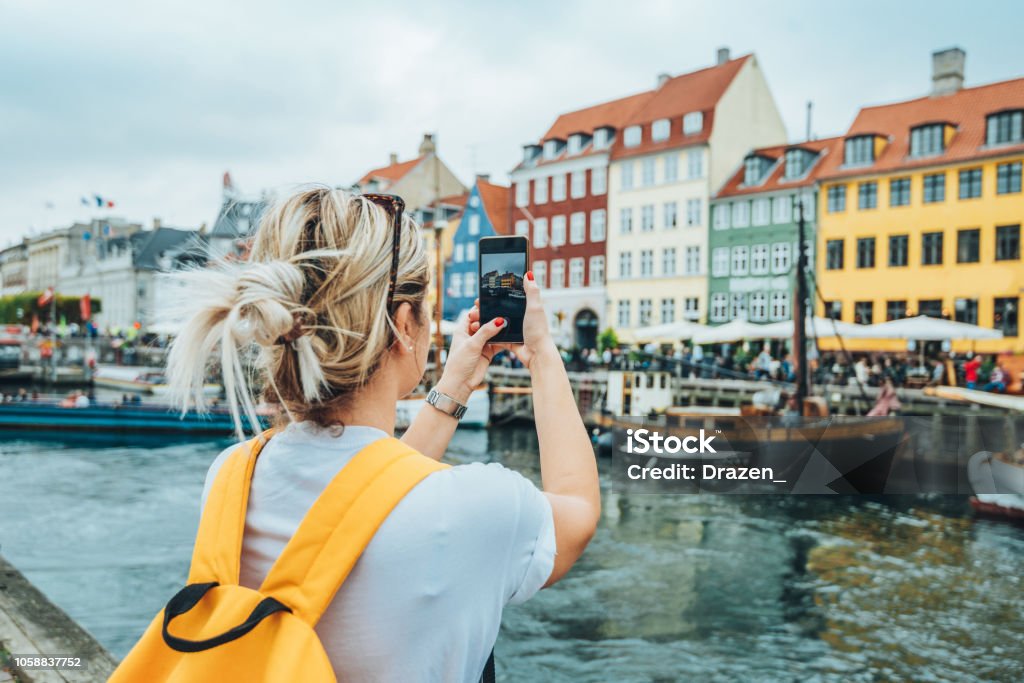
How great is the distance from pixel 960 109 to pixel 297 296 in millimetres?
37784

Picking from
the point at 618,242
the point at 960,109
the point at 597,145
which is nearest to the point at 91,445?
the point at 618,242

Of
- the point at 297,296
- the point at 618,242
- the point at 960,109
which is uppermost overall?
the point at 960,109

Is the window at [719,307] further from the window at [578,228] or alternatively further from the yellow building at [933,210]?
the window at [578,228]

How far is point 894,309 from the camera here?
33.2 metres

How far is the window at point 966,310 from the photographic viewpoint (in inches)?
1211

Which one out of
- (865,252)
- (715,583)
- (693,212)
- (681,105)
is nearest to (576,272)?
(693,212)

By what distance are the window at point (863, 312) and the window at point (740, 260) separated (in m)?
5.04

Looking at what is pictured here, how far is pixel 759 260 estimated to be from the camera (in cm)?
3706

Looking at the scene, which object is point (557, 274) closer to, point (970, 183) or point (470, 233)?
point (470, 233)

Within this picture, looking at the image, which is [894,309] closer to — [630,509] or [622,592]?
[630,509]

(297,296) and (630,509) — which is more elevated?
(297,296)

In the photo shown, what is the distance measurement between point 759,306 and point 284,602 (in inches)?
1490

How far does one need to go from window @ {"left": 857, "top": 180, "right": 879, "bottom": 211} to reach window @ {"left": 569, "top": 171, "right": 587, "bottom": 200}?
14.9 meters

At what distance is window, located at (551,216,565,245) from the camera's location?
46344mm
